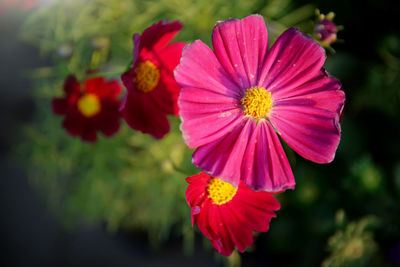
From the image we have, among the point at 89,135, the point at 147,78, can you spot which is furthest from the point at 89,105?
the point at 147,78

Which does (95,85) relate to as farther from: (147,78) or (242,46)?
(242,46)

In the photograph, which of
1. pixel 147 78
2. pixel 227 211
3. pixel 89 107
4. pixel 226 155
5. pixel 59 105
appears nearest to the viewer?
pixel 226 155

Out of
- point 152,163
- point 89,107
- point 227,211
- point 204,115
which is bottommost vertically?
point 152,163

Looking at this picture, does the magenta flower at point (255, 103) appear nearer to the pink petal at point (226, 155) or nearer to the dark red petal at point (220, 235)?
the pink petal at point (226, 155)

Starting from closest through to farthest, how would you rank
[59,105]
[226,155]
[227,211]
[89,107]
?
[226,155]
[227,211]
[59,105]
[89,107]

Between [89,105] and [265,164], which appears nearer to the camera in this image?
[265,164]

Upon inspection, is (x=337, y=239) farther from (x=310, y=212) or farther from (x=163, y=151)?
(x=163, y=151)

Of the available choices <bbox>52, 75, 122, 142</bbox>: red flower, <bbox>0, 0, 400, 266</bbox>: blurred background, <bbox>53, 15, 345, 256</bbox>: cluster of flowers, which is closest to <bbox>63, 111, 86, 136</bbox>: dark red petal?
<bbox>52, 75, 122, 142</bbox>: red flower
